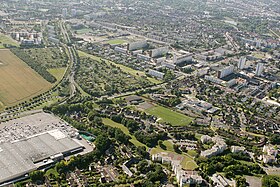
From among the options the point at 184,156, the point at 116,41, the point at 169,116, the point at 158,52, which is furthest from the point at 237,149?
the point at 116,41

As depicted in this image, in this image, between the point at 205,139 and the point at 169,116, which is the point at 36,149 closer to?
the point at 169,116

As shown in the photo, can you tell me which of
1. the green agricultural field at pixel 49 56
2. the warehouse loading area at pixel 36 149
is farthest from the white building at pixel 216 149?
the green agricultural field at pixel 49 56

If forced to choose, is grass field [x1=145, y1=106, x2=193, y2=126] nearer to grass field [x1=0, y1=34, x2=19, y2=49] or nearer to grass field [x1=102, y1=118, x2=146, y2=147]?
grass field [x1=102, y1=118, x2=146, y2=147]

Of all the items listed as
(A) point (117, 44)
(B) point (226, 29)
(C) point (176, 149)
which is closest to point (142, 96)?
(C) point (176, 149)

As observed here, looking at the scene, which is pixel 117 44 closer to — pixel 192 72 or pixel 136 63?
pixel 136 63

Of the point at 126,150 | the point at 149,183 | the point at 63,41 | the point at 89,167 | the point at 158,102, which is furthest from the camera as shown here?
the point at 63,41

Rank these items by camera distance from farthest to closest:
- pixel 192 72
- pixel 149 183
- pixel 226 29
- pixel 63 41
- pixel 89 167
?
pixel 226 29
pixel 63 41
pixel 192 72
pixel 89 167
pixel 149 183

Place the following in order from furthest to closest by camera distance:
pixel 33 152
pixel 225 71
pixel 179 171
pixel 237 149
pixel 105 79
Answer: pixel 225 71 → pixel 105 79 → pixel 237 149 → pixel 33 152 → pixel 179 171
